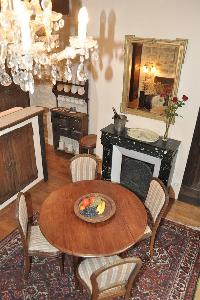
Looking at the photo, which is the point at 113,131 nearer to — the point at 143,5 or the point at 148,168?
the point at 148,168

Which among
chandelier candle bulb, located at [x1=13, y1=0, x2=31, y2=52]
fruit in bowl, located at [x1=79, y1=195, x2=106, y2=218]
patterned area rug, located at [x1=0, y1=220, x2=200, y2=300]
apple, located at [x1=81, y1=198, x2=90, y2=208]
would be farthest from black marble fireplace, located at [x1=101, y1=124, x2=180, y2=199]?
chandelier candle bulb, located at [x1=13, y1=0, x2=31, y2=52]

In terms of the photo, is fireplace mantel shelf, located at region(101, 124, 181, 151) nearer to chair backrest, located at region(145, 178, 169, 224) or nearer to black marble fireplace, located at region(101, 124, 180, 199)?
black marble fireplace, located at region(101, 124, 180, 199)

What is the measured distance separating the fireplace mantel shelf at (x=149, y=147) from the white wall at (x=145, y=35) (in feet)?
0.72

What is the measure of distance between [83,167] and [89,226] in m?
1.30

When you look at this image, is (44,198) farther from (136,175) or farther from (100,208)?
(100,208)

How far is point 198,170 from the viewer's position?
4.76m

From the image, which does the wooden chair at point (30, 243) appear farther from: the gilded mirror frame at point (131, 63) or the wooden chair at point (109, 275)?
the gilded mirror frame at point (131, 63)

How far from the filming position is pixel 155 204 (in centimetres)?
363

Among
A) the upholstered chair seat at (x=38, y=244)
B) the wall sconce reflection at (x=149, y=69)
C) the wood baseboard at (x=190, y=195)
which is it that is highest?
the wall sconce reflection at (x=149, y=69)

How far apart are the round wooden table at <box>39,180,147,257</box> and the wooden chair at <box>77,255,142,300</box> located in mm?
231

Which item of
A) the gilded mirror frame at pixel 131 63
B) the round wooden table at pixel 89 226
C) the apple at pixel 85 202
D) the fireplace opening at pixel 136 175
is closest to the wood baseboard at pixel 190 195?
the fireplace opening at pixel 136 175

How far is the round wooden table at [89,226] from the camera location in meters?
2.86

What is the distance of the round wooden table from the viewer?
9.38 ft

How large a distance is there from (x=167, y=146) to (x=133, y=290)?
2.22 m
